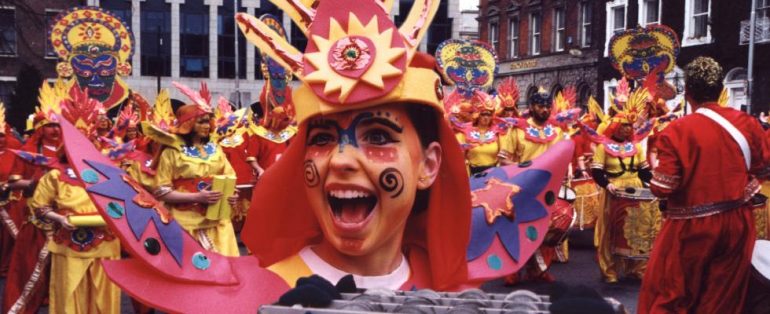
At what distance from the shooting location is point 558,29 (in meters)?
34.8

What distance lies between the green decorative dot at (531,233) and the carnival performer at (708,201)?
1496 mm

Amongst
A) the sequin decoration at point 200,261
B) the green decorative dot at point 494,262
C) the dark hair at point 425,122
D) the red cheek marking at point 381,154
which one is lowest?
the green decorative dot at point 494,262

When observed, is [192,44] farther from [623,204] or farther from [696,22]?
[623,204]

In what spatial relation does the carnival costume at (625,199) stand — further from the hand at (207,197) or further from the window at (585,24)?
the window at (585,24)

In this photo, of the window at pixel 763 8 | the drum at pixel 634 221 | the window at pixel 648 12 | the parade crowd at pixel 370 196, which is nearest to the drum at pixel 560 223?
the parade crowd at pixel 370 196

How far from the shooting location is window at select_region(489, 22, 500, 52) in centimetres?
3962

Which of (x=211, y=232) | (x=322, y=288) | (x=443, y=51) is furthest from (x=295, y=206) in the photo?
(x=443, y=51)

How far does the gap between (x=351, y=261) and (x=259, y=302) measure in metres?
0.36

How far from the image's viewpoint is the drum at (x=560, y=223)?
26.3 ft

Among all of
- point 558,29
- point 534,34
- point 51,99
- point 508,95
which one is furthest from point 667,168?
point 534,34

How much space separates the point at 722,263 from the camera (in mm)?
4664

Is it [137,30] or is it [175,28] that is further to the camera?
[175,28]

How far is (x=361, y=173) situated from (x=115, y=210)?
→ 0.82 metres

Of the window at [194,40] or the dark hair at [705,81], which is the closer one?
the dark hair at [705,81]
